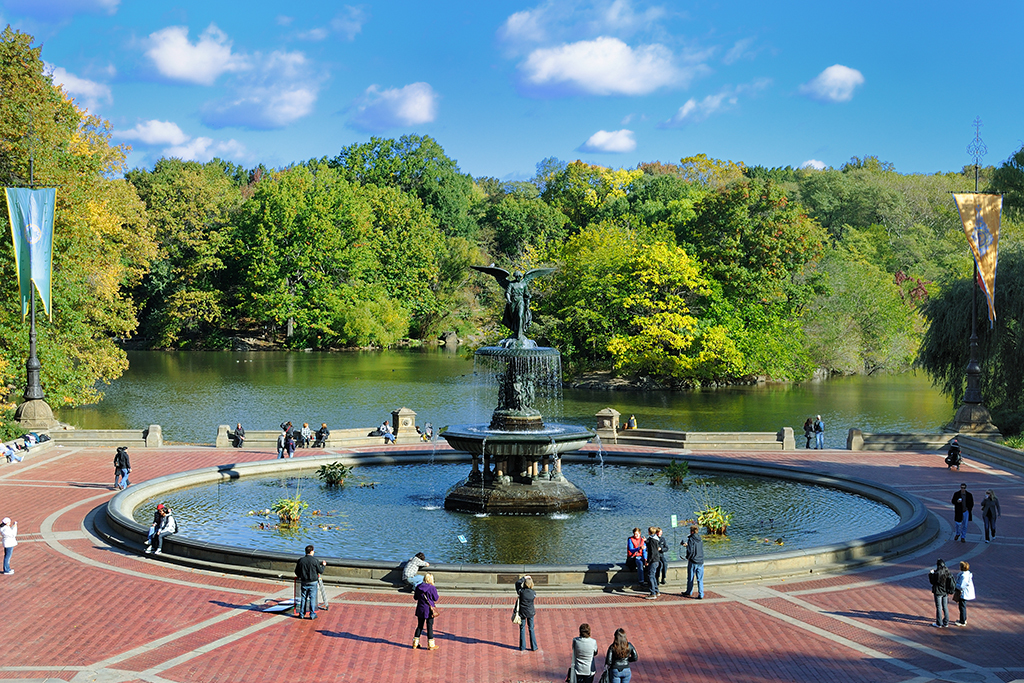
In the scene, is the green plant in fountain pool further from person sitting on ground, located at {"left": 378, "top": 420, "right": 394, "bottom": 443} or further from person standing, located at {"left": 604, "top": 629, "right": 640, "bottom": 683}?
person sitting on ground, located at {"left": 378, "top": 420, "right": 394, "bottom": 443}

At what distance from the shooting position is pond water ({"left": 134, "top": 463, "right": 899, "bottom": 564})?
21.1 m

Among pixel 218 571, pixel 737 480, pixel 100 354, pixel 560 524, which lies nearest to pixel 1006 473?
pixel 737 480

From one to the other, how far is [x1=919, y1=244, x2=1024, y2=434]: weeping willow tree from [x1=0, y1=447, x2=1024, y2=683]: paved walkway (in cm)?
2194

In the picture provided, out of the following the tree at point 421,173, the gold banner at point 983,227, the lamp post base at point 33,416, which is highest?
the tree at point 421,173

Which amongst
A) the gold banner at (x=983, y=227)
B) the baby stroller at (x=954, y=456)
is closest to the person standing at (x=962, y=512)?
the baby stroller at (x=954, y=456)

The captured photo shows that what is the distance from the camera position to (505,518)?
24.1m

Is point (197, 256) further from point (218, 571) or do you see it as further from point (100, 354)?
point (218, 571)

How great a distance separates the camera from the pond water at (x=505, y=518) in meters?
21.1

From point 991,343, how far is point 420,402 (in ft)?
102

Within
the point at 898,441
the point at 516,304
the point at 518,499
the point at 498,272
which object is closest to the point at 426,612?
the point at 518,499

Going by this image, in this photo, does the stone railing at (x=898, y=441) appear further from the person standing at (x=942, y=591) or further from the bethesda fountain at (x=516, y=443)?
the person standing at (x=942, y=591)

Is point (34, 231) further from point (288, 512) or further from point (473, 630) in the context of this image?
point (473, 630)

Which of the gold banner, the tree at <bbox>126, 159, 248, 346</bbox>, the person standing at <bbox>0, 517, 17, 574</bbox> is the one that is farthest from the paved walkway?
the tree at <bbox>126, 159, 248, 346</bbox>

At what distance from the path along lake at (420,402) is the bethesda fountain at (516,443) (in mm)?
21412
